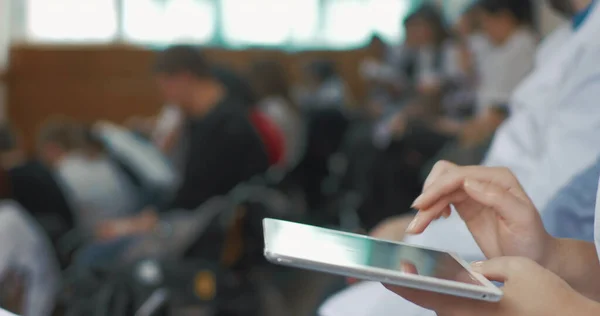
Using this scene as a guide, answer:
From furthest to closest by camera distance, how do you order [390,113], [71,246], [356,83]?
[356,83] → [390,113] → [71,246]

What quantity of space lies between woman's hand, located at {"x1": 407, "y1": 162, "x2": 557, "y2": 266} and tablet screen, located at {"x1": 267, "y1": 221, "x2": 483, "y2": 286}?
54mm

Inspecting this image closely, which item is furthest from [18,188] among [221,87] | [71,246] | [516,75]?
[516,75]

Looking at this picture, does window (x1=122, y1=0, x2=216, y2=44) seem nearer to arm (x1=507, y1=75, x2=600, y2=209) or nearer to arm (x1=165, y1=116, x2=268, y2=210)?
arm (x1=165, y1=116, x2=268, y2=210)

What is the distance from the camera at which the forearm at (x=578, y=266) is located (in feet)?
2.49

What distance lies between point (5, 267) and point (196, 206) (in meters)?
0.54

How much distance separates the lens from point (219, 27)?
7.59 meters

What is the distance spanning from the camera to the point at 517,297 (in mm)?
603

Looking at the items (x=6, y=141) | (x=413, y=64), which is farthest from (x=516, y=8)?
(x=6, y=141)

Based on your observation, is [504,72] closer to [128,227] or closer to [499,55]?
[499,55]

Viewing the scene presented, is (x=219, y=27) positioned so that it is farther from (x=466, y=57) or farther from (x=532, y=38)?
(x=532, y=38)

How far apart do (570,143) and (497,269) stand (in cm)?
54

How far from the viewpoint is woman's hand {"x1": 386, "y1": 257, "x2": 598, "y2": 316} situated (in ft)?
1.96

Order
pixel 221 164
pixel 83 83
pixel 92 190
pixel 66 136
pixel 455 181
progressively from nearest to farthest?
pixel 455 181 < pixel 221 164 < pixel 92 190 < pixel 66 136 < pixel 83 83

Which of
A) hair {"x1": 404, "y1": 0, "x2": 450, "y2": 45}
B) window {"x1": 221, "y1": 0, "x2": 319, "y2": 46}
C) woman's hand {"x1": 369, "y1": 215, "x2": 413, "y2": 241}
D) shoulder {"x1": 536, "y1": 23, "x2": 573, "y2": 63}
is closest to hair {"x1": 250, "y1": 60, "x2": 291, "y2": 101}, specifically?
hair {"x1": 404, "y1": 0, "x2": 450, "y2": 45}
